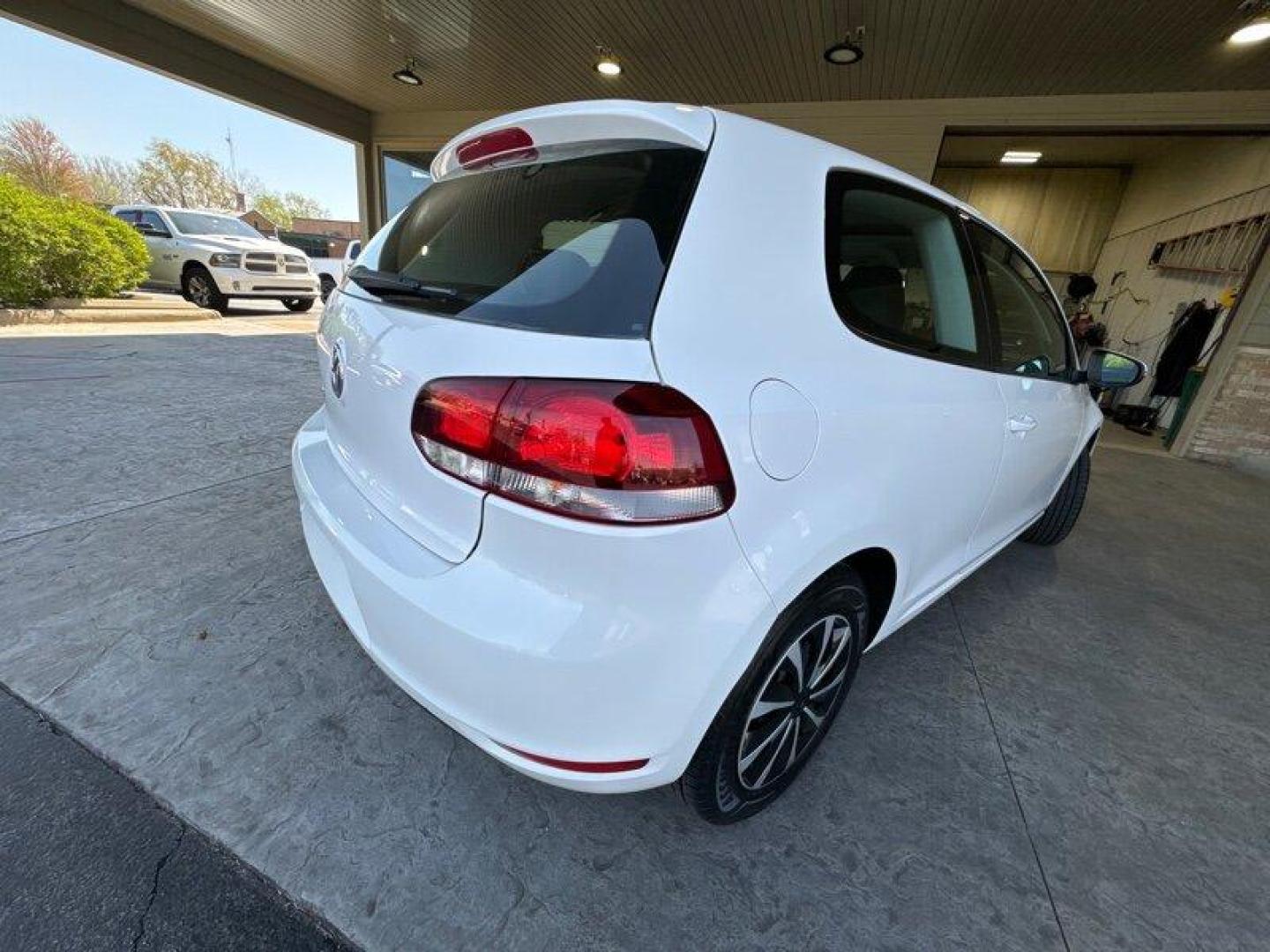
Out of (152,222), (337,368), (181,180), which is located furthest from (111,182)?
(337,368)

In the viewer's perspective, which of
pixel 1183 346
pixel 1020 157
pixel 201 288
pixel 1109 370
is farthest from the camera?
pixel 1020 157

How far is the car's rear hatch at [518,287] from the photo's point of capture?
1.00m

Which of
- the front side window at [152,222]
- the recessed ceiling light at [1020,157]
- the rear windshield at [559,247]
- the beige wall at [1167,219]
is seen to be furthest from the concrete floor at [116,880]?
the recessed ceiling light at [1020,157]

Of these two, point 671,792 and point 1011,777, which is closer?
point 671,792

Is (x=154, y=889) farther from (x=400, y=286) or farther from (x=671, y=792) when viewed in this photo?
(x=400, y=286)

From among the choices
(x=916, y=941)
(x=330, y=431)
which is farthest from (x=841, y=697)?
(x=330, y=431)

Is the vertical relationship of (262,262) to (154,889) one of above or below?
above

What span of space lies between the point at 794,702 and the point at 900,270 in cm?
118

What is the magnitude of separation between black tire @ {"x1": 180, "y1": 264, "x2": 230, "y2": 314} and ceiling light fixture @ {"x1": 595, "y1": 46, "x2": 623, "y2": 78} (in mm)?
7476

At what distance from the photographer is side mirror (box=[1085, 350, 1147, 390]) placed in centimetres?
257

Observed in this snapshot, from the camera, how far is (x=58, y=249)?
282 inches

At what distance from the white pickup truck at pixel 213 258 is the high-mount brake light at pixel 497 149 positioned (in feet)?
33.8

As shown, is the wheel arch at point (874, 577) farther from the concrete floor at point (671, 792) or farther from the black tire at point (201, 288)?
the black tire at point (201, 288)

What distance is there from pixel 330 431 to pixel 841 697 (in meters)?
1.64
